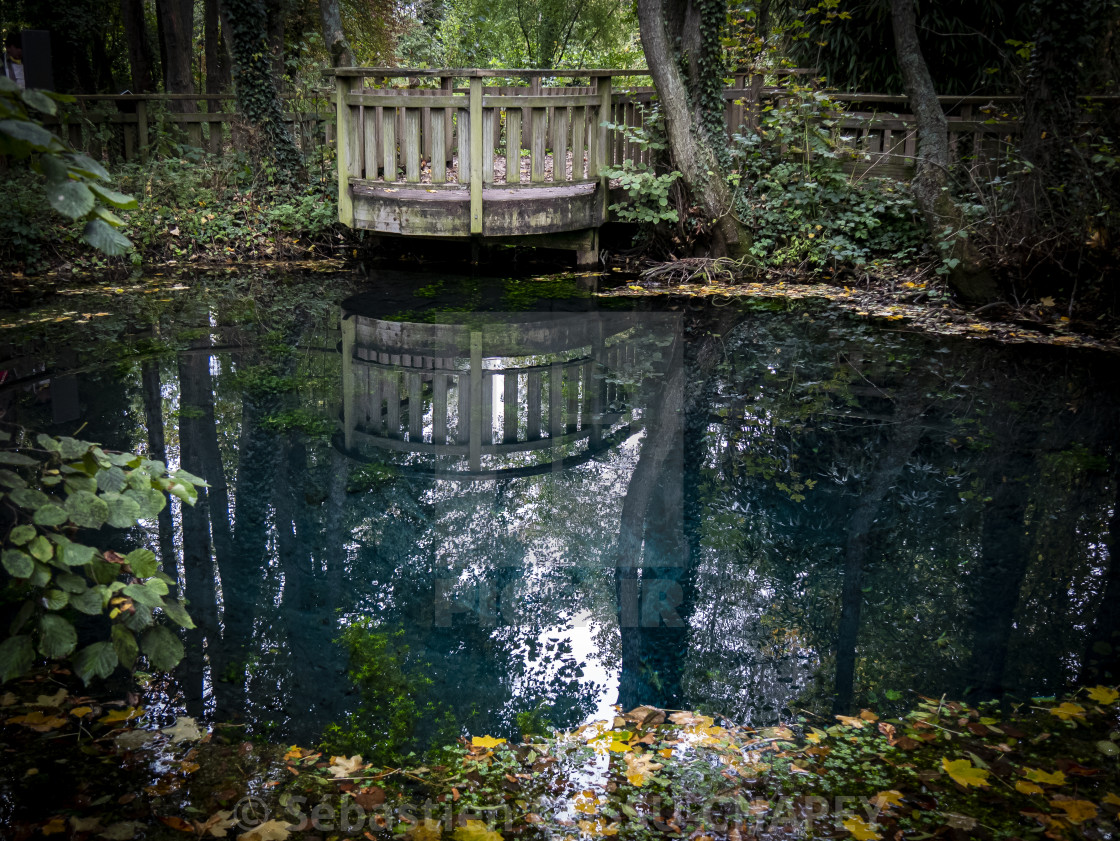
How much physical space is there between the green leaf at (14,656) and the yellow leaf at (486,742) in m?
1.38

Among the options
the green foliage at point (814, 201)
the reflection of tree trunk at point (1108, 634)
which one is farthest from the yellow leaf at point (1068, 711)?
the green foliage at point (814, 201)

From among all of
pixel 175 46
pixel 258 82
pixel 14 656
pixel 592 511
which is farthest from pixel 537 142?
pixel 175 46

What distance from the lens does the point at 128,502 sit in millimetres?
2381

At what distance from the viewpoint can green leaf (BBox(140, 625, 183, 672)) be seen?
2.35 metres

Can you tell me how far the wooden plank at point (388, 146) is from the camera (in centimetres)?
988

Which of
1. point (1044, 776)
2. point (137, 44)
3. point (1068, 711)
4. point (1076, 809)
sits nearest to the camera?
point (1076, 809)

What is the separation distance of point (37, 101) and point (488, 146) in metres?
8.21

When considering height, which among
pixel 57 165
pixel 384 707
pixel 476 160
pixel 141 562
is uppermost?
pixel 476 160

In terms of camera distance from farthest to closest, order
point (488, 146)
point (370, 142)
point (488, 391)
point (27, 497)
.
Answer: point (370, 142) → point (488, 146) → point (488, 391) → point (27, 497)

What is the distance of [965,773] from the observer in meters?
2.77

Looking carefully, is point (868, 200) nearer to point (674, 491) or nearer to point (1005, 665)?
point (674, 491)

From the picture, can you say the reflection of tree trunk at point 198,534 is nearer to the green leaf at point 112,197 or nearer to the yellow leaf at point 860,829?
the green leaf at point 112,197

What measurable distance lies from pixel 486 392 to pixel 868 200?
5770mm

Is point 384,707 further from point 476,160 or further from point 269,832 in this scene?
point 476,160
